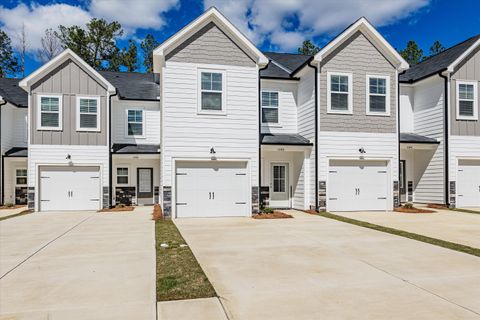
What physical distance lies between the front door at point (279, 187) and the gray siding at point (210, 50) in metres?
5.06

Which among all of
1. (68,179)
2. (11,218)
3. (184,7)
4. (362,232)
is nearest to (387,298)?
(362,232)

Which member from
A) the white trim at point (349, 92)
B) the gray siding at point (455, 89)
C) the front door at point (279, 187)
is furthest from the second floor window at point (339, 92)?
the gray siding at point (455, 89)

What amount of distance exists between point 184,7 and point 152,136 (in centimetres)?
941

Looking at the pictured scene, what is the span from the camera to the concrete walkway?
925 cm

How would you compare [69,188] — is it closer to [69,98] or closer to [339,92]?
[69,98]

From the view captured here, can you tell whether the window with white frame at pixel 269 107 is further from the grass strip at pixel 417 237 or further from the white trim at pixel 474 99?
the white trim at pixel 474 99

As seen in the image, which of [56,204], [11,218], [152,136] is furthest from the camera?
[152,136]

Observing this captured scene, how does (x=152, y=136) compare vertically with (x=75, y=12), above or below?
below

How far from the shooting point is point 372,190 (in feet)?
51.1

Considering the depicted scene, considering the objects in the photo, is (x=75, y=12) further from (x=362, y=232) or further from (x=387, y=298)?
(x=387, y=298)

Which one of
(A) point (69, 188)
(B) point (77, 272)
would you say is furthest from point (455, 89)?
(A) point (69, 188)

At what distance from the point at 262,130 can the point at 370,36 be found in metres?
6.16

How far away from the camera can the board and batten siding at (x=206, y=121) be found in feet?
43.4

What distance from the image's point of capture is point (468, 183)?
16.9 metres
